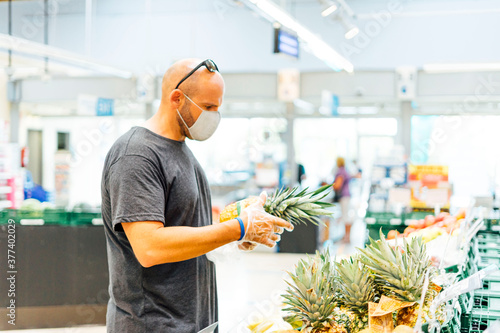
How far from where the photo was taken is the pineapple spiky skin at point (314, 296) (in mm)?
1853

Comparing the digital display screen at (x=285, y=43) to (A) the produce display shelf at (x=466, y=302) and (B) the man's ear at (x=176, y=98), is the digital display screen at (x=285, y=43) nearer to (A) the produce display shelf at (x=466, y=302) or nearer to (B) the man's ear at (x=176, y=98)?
(B) the man's ear at (x=176, y=98)

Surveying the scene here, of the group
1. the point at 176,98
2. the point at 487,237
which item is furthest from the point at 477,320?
the point at 487,237

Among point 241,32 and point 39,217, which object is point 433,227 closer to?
point 39,217

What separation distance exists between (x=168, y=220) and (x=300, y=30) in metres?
5.09

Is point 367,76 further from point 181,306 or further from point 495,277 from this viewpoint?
point 181,306

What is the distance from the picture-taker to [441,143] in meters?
11.7

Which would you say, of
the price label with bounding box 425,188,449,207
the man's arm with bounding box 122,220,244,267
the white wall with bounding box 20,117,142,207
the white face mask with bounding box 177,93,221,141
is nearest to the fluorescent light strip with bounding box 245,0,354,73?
the price label with bounding box 425,188,449,207

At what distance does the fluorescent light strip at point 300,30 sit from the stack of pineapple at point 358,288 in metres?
3.29

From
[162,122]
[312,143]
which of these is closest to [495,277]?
[162,122]

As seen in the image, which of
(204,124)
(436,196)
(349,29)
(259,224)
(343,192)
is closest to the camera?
(259,224)

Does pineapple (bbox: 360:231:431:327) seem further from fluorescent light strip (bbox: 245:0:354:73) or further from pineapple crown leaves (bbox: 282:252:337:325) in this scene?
fluorescent light strip (bbox: 245:0:354:73)

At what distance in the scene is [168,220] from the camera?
2.00 m

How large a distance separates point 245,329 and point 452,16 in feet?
35.3

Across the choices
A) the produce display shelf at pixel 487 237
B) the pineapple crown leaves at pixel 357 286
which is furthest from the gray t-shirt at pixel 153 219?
the produce display shelf at pixel 487 237
